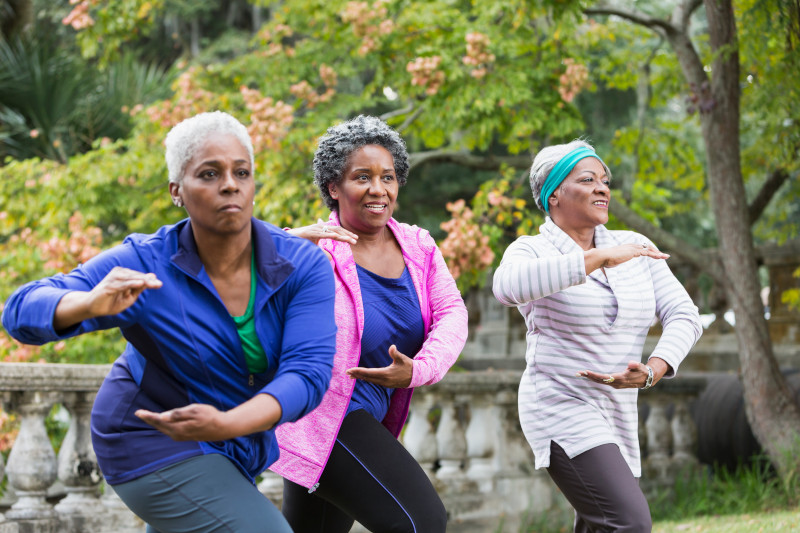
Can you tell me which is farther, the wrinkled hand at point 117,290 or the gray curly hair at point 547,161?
the gray curly hair at point 547,161

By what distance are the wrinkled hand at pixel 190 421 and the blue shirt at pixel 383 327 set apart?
1098 mm

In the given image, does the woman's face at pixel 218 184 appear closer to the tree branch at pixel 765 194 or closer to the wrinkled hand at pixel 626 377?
the wrinkled hand at pixel 626 377

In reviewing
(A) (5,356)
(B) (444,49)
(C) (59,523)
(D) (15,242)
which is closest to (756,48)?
(B) (444,49)

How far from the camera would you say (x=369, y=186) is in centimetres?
336

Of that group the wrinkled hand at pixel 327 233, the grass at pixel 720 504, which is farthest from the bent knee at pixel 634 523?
the grass at pixel 720 504

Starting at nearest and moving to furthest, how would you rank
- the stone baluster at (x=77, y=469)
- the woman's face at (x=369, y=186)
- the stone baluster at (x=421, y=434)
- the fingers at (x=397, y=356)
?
the fingers at (x=397, y=356)
the woman's face at (x=369, y=186)
the stone baluster at (x=77, y=469)
the stone baluster at (x=421, y=434)

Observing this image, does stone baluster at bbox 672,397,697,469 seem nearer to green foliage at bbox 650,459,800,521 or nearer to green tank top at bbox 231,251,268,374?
green foliage at bbox 650,459,800,521

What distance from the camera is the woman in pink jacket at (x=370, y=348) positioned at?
3035mm

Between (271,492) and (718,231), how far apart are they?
4.08 meters

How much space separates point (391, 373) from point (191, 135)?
1.08 meters

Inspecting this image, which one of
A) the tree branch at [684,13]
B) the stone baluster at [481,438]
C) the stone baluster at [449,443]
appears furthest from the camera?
the tree branch at [684,13]

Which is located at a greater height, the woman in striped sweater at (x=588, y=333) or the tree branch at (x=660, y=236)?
the tree branch at (x=660, y=236)

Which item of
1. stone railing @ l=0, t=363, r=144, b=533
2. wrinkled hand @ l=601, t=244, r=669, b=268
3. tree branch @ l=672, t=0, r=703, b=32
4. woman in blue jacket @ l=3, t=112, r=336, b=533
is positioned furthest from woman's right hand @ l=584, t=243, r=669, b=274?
tree branch @ l=672, t=0, r=703, b=32

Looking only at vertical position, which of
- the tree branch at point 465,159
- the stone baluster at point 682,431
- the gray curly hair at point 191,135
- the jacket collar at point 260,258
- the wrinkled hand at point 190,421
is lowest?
the stone baluster at point 682,431
